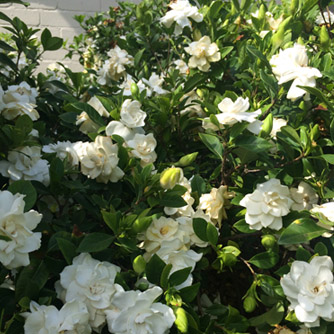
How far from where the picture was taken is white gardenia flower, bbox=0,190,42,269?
29.0 inches

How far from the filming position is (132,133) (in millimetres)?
1082

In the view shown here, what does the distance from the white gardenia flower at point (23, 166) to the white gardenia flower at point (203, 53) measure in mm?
593

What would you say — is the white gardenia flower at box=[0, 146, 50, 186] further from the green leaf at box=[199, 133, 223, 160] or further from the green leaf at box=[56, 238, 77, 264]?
the green leaf at box=[199, 133, 223, 160]

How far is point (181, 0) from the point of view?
150 centimetres

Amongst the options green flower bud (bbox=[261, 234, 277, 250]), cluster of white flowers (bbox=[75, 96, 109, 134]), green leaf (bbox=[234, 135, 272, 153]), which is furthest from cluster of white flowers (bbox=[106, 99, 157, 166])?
green flower bud (bbox=[261, 234, 277, 250])

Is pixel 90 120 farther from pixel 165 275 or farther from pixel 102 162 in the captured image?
pixel 165 275

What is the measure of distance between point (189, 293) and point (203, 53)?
2.52 feet

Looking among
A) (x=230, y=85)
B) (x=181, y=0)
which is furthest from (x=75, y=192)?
(x=181, y=0)

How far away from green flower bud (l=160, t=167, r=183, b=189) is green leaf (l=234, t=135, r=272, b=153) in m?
0.15

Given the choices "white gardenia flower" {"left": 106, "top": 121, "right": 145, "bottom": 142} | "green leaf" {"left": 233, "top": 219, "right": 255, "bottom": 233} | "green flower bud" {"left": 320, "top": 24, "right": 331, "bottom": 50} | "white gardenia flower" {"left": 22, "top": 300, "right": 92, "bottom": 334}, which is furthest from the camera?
"green flower bud" {"left": 320, "top": 24, "right": 331, "bottom": 50}

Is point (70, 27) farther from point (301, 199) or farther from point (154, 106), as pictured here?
point (301, 199)

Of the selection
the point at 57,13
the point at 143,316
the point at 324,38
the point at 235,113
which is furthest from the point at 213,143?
the point at 57,13

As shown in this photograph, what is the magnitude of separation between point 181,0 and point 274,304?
1.01m

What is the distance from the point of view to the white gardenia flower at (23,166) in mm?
940
